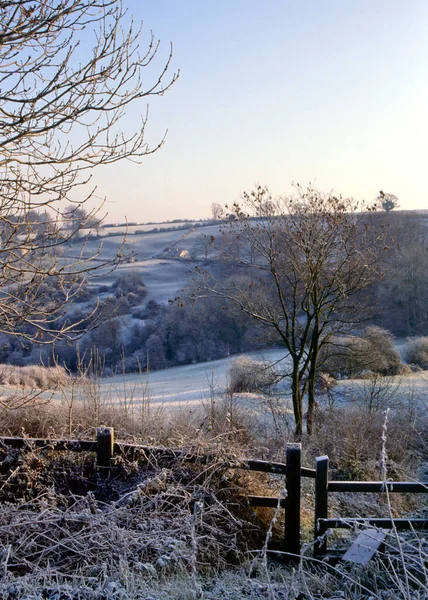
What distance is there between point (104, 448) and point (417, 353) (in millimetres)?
23168

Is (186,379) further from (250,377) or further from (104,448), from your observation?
(104,448)

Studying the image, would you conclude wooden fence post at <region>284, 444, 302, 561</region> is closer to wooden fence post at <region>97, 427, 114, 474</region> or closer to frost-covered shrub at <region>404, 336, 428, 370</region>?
wooden fence post at <region>97, 427, 114, 474</region>

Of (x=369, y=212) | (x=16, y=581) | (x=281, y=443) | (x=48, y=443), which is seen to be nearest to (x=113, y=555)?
(x=16, y=581)

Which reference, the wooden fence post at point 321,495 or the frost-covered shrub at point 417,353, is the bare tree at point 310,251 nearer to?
the wooden fence post at point 321,495

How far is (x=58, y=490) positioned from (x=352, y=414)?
23.9 ft

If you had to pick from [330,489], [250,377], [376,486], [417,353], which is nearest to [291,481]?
[330,489]

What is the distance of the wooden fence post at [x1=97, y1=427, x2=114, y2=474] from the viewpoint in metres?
5.79

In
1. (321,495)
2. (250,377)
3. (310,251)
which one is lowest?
(250,377)

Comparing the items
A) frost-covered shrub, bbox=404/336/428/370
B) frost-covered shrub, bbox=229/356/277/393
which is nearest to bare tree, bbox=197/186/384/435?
frost-covered shrub, bbox=229/356/277/393

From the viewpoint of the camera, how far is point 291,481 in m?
5.51

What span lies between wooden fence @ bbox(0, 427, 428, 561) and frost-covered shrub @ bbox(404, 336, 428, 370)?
2157 cm

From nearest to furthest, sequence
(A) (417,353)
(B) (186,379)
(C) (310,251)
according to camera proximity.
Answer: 1. (C) (310,251)
2. (A) (417,353)
3. (B) (186,379)

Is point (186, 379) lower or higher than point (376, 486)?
lower

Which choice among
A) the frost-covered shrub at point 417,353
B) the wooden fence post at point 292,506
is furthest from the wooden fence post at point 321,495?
the frost-covered shrub at point 417,353
